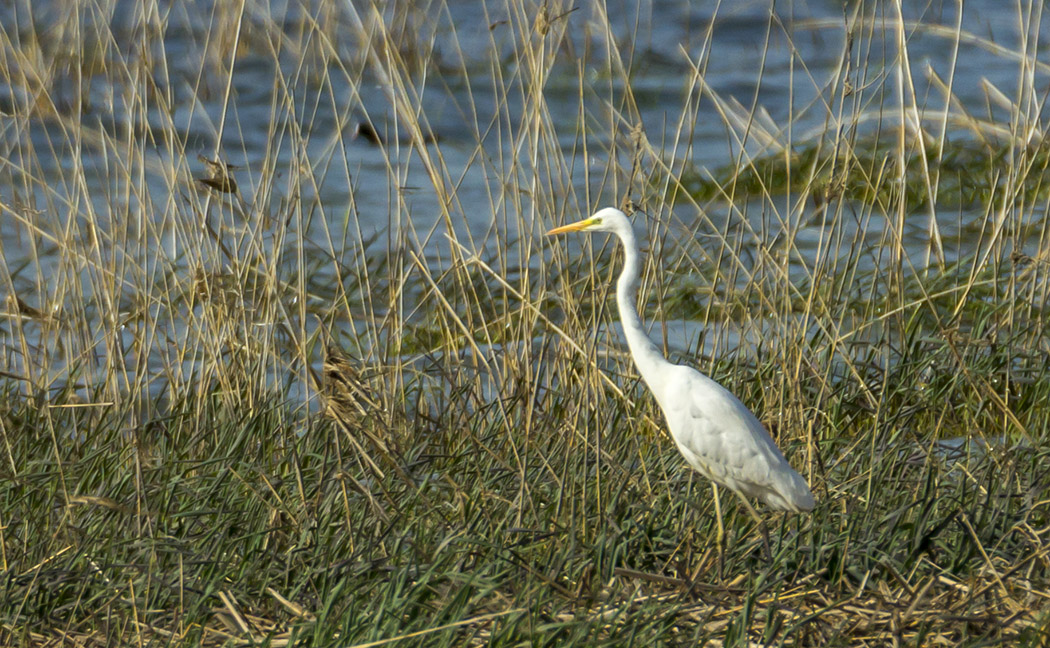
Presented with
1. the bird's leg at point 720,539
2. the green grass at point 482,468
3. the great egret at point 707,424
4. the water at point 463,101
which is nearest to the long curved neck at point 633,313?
the great egret at point 707,424

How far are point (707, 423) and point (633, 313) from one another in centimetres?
26

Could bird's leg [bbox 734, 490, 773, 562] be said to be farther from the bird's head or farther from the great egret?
the bird's head

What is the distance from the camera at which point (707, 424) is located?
2.60 m

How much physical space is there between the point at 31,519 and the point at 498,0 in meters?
7.92

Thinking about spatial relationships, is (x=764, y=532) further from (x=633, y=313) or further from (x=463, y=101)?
(x=463, y=101)

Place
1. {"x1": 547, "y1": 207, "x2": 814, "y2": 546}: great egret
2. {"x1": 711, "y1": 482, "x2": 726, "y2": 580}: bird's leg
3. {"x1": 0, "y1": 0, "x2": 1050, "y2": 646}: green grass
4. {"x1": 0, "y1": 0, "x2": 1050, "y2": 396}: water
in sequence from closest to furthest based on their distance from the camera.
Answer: {"x1": 0, "y1": 0, "x2": 1050, "y2": 646}: green grass < {"x1": 711, "y1": 482, "x2": 726, "y2": 580}: bird's leg < {"x1": 547, "y1": 207, "x2": 814, "y2": 546}: great egret < {"x1": 0, "y1": 0, "x2": 1050, "y2": 396}: water

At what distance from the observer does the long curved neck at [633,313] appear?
252 centimetres

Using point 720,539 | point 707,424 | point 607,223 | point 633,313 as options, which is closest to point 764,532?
point 720,539

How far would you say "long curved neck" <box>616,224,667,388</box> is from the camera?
8.27 feet

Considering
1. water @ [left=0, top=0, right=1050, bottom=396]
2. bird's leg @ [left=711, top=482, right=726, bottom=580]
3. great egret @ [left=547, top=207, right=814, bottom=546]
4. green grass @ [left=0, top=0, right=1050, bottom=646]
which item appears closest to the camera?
green grass @ [left=0, top=0, right=1050, bottom=646]

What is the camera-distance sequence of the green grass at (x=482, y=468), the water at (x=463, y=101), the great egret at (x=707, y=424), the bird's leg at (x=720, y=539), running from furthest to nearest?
the water at (x=463, y=101), the great egret at (x=707, y=424), the bird's leg at (x=720, y=539), the green grass at (x=482, y=468)

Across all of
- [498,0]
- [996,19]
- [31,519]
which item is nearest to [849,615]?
[31,519]

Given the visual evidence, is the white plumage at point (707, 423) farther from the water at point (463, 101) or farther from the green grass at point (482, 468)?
the water at point (463, 101)

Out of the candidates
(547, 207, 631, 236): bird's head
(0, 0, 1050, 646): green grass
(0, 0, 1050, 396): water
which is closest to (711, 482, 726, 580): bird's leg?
(0, 0, 1050, 646): green grass
